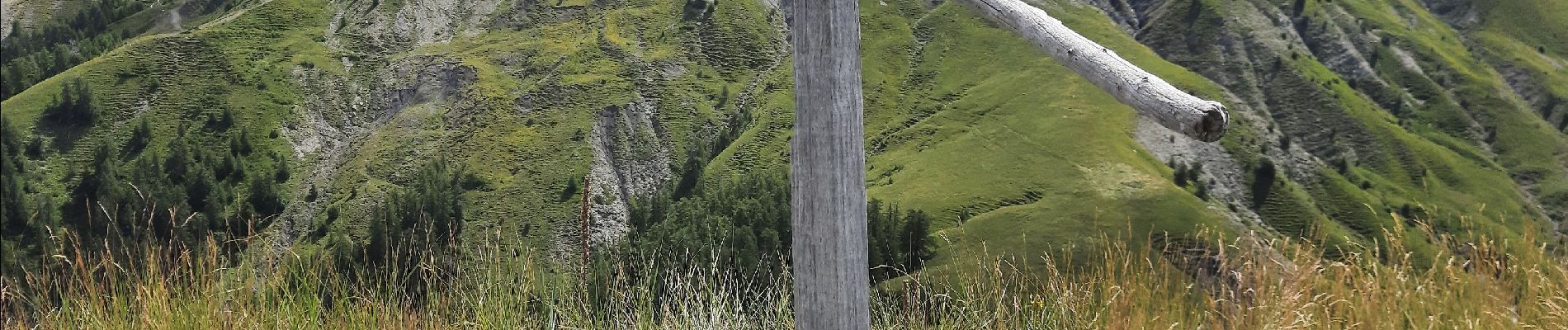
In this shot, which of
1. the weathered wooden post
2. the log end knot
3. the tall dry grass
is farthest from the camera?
the tall dry grass

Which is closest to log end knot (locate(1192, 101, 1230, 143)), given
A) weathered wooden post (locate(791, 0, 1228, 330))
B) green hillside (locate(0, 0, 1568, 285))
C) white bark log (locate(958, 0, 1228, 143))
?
white bark log (locate(958, 0, 1228, 143))

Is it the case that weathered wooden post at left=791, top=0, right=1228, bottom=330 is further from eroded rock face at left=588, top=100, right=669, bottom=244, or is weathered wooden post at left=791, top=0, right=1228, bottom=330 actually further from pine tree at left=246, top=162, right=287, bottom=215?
pine tree at left=246, top=162, right=287, bottom=215

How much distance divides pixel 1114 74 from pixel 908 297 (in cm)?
263

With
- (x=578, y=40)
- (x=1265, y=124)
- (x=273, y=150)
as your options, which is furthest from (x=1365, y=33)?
(x=273, y=150)

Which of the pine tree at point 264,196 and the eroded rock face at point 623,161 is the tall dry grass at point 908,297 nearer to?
the eroded rock face at point 623,161

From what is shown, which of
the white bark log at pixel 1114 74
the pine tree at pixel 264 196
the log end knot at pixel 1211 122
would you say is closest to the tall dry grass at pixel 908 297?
the white bark log at pixel 1114 74

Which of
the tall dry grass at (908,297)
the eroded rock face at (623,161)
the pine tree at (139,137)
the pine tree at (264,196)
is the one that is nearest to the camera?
the tall dry grass at (908,297)

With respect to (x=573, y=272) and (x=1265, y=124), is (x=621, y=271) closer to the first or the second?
(x=573, y=272)

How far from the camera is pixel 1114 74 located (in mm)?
2566

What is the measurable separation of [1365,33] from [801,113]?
19553 centimetres

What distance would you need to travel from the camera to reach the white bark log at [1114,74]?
2359 mm

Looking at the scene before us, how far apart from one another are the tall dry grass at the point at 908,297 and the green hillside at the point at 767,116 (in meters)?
87.3

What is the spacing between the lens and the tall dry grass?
4.29 metres

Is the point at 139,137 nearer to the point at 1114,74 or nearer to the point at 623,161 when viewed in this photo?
the point at 623,161
